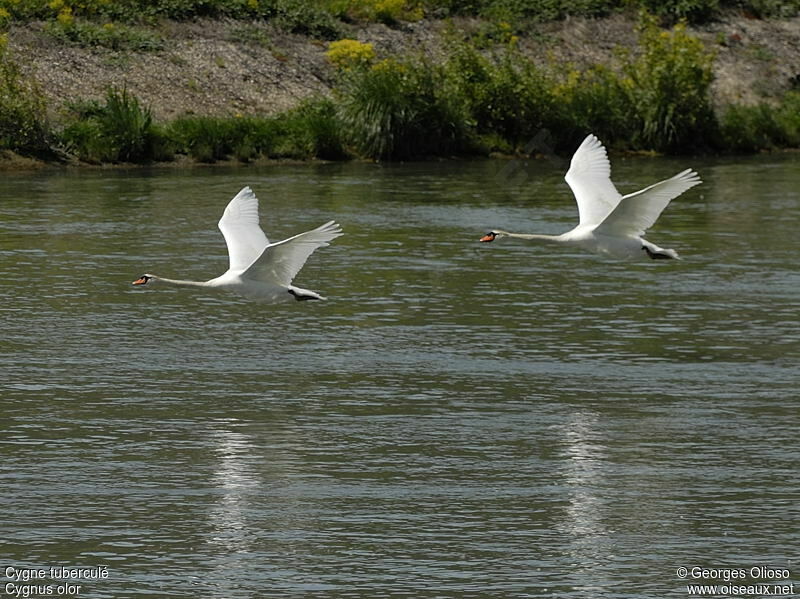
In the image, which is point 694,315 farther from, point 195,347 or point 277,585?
A: point 277,585

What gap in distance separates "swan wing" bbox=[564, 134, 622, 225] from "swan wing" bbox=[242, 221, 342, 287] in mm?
3845

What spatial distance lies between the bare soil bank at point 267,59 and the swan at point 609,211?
2612 cm

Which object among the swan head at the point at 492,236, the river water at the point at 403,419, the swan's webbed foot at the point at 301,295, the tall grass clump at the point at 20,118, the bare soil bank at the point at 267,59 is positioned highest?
the bare soil bank at the point at 267,59

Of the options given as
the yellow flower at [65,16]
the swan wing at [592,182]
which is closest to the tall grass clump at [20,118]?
the yellow flower at [65,16]

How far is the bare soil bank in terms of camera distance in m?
45.2

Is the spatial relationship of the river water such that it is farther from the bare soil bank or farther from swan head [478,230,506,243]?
the bare soil bank

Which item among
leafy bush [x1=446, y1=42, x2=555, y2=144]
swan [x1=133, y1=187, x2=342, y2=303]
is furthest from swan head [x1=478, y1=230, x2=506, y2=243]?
leafy bush [x1=446, y1=42, x2=555, y2=144]

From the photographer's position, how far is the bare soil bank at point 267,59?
45.2 m

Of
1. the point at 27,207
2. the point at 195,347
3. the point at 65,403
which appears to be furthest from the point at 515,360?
the point at 27,207

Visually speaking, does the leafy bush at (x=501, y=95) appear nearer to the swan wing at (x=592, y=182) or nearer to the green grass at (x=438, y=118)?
the green grass at (x=438, y=118)

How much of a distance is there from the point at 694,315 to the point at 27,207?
51.3ft

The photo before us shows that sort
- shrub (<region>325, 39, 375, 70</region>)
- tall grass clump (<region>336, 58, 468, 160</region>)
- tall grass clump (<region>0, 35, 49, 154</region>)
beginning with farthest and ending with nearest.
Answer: shrub (<region>325, 39, 375, 70</region>), tall grass clump (<region>336, 58, 468, 160</region>), tall grass clump (<region>0, 35, 49, 154</region>)

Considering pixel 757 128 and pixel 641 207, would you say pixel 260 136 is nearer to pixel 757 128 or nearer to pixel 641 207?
pixel 757 128

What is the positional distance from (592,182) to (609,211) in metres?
0.51
